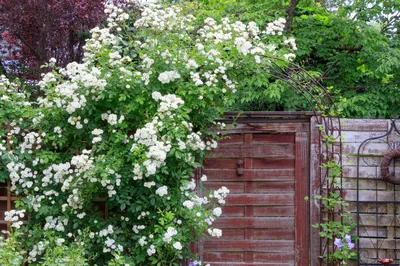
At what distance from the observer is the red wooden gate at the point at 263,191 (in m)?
4.23

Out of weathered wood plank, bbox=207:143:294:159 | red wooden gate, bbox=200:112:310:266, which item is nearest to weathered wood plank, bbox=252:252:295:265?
red wooden gate, bbox=200:112:310:266

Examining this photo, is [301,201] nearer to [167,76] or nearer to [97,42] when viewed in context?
[167,76]

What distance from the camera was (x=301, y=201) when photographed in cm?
427

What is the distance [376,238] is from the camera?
427cm

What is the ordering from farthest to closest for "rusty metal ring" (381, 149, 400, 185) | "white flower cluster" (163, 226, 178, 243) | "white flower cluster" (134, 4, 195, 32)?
"rusty metal ring" (381, 149, 400, 185) < "white flower cluster" (134, 4, 195, 32) < "white flower cluster" (163, 226, 178, 243)

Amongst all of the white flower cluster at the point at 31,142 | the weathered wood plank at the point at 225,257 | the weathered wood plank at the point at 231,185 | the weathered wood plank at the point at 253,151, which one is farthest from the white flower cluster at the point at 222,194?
the white flower cluster at the point at 31,142

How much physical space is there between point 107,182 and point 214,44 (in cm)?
129

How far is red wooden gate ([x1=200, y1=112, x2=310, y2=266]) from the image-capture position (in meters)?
4.23

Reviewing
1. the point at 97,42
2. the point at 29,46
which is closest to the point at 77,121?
the point at 97,42

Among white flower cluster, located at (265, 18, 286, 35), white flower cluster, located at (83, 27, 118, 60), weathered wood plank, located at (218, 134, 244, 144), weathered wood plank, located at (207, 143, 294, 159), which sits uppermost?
white flower cluster, located at (265, 18, 286, 35)

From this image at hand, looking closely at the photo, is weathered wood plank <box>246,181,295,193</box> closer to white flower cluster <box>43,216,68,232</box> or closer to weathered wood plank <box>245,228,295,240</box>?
weathered wood plank <box>245,228,295,240</box>

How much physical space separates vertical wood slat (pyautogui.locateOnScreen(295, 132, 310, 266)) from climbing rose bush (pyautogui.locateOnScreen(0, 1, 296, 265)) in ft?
2.40

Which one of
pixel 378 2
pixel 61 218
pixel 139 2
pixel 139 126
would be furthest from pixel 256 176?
pixel 139 2

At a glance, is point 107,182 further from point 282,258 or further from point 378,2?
point 378,2
